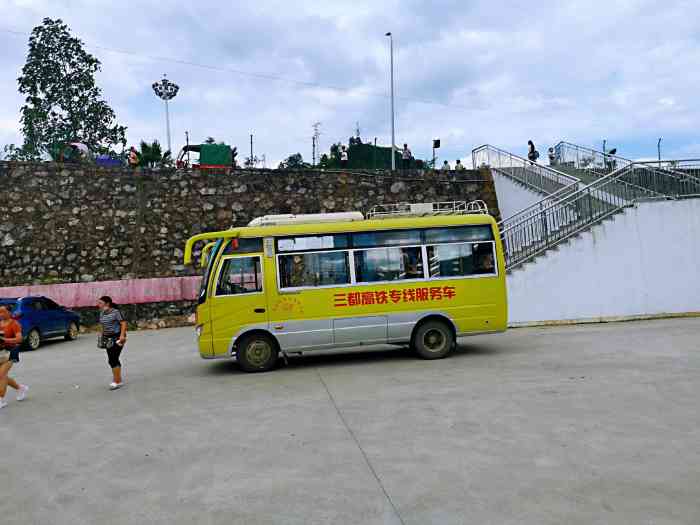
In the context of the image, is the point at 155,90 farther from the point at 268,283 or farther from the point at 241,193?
the point at 268,283

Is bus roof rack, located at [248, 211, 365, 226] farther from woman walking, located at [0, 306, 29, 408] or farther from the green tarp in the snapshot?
the green tarp

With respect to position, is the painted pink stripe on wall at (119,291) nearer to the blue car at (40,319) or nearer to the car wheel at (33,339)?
the blue car at (40,319)

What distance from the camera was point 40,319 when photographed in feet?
57.7

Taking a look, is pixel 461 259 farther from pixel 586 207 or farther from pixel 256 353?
pixel 586 207

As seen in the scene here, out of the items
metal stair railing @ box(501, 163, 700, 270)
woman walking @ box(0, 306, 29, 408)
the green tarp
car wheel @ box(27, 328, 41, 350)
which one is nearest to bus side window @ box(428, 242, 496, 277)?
metal stair railing @ box(501, 163, 700, 270)

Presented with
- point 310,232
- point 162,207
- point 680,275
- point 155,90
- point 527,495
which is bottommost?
point 527,495

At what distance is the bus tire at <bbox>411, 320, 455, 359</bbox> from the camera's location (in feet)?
37.8

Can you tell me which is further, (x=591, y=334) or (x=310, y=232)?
(x=591, y=334)

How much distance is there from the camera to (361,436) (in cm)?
648

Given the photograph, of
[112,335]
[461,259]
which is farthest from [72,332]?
[461,259]

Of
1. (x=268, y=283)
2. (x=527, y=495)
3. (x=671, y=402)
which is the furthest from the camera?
(x=268, y=283)

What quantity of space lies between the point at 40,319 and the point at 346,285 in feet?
36.7

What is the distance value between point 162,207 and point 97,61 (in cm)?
2635

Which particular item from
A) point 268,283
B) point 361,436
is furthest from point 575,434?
point 268,283
